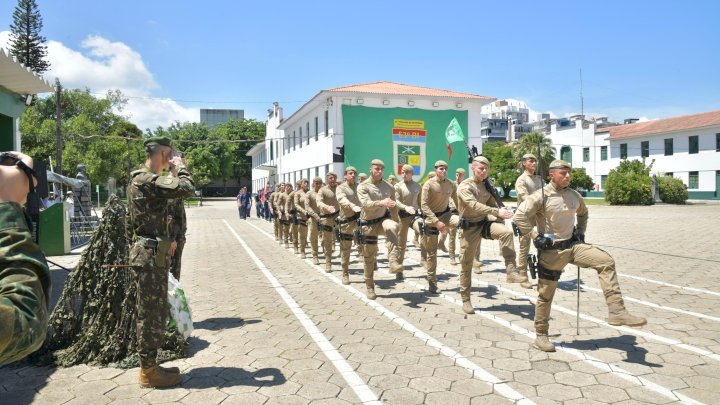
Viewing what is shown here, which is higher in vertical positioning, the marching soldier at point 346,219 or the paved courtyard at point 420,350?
the marching soldier at point 346,219

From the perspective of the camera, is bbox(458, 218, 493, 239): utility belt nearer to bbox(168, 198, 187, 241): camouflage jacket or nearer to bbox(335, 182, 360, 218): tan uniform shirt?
bbox(335, 182, 360, 218): tan uniform shirt

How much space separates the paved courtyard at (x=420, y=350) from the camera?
4.14 meters

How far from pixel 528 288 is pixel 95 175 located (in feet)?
146

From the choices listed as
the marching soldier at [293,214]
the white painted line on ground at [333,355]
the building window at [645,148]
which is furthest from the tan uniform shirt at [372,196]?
the building window at [645,148]

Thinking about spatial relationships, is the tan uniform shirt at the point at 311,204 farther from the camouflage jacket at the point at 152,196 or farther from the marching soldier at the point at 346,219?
the camouflage jacket at the point at 152,196

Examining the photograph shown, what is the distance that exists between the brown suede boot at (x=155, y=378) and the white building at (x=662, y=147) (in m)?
50.4

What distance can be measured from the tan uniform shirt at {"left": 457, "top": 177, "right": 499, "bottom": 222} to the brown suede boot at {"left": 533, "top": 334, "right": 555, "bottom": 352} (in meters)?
1.87

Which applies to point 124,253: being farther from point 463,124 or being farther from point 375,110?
point 463,124

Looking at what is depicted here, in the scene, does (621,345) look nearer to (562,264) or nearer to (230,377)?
(562,264)

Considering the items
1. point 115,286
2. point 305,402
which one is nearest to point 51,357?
point 115,286

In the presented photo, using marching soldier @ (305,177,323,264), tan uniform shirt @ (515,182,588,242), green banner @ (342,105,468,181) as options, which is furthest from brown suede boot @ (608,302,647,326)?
green banner @ (342,105,468,181)

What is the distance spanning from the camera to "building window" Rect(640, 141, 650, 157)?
5153 centimetres

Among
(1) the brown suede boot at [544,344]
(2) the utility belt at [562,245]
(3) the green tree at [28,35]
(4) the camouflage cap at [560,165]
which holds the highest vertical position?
(3) the green tree at [28,35]

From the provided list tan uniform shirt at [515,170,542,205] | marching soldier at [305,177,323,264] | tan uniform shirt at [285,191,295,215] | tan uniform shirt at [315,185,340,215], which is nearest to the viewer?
tan uniform shirt at [515,170,542,205]
